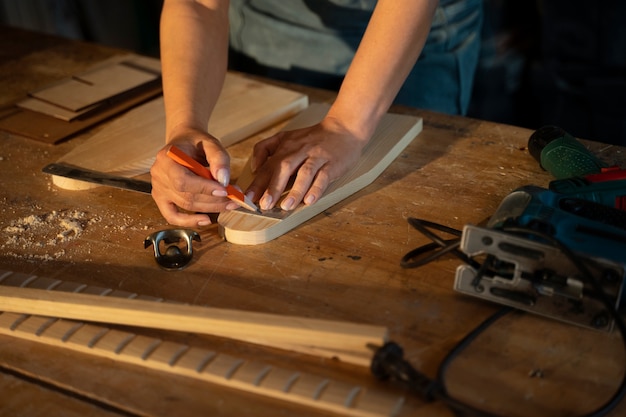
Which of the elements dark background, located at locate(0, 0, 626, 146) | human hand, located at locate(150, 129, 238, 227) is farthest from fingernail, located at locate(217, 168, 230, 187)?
dark background, located at locate(0, 0, 626, 146)

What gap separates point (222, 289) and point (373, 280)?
0.73 ft

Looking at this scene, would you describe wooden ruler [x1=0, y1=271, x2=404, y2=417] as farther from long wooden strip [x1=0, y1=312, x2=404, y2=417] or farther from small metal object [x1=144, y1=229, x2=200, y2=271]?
small metal object [x1=144, y1=229, x2=200, y2=271]

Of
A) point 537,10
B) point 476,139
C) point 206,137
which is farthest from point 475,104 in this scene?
point 206,137

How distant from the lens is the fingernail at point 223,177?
1.19 meters

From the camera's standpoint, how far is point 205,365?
3.07ft

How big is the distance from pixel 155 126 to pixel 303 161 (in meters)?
0.43

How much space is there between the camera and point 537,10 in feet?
10.2

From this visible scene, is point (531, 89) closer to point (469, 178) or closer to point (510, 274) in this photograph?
point (469, 178)

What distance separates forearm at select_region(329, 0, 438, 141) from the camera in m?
1.31

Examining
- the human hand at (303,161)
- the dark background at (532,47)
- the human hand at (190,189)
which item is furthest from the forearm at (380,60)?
the dark background at (532,47)

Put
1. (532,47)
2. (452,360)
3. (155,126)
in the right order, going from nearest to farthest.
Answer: (452,360) < (155,126) < (532,47)

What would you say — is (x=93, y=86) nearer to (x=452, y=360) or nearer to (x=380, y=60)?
(x=380, y=60)

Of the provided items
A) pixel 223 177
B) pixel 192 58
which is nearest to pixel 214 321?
pixel 223 177

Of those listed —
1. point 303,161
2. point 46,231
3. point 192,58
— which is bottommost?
point 46,231
